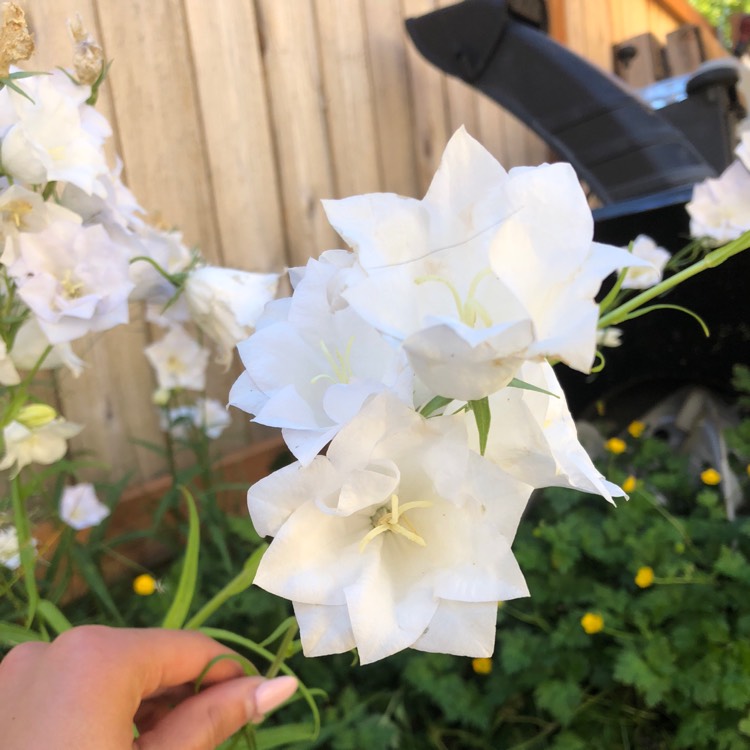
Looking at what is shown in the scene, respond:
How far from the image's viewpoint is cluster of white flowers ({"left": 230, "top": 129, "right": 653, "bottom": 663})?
0.27 meters

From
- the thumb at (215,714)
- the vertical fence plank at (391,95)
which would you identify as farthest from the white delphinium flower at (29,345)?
the vertical fence plank at (391,95)

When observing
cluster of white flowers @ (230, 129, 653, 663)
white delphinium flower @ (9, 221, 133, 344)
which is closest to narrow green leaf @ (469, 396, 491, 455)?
cluster of white flowers @ (230, 129, 653, 663)

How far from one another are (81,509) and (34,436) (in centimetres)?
34

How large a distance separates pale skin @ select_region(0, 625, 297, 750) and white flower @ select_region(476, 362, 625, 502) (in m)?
0.30

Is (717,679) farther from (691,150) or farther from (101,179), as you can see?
(691,150)

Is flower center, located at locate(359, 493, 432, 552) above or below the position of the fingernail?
above

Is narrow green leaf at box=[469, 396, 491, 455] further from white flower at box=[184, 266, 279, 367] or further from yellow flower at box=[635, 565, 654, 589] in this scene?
yellow flower at box=[635, 565, 654, 589]

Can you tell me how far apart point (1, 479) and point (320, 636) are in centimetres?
95

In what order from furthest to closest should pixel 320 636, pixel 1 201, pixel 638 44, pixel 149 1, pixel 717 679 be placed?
pixel 638 44, pixel 149 1, pixel 717 679, pixel 1 201, pixel 320 636

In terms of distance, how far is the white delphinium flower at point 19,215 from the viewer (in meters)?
0.51

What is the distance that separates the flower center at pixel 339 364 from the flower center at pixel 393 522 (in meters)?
0.06

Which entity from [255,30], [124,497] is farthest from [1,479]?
[255,30]

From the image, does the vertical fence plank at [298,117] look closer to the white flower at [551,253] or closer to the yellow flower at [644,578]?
the yellow flower at [644,578]

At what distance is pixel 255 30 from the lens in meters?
1.37
